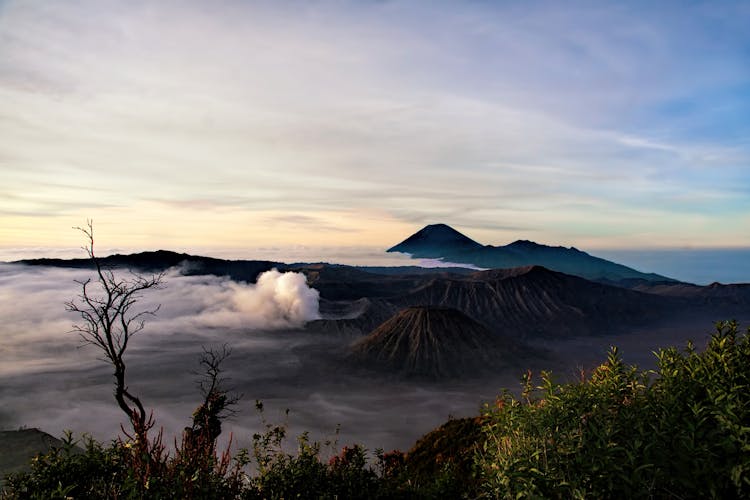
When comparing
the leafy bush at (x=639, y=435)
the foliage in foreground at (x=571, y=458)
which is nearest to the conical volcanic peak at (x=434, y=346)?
the foliage in foreground at (x=571, y=458)

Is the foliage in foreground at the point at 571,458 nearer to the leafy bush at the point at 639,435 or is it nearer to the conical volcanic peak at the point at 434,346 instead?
the leafy bush at the point at 639,435

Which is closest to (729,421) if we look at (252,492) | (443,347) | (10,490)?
(252,492)

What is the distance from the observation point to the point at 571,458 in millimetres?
7945

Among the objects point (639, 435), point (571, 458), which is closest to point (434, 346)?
point (639, 435)

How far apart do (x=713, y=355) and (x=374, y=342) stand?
528ft

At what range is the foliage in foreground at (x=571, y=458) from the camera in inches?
291

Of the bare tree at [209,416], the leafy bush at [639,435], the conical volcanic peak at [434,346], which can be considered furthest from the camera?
the conical volcanic peak at [434,346]

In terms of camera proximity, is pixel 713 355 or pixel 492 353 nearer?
pixel 713 355

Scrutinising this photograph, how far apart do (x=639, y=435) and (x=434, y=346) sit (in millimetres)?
153962

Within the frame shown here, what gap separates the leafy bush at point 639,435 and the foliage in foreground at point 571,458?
25mm

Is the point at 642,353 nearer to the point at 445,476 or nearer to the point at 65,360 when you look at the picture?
the point at 445,476

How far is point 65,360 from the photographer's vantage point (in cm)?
19212

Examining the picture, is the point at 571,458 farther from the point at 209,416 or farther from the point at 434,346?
the point at 434,346

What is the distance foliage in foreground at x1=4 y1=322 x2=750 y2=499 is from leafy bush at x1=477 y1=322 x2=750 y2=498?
0.02 meters
